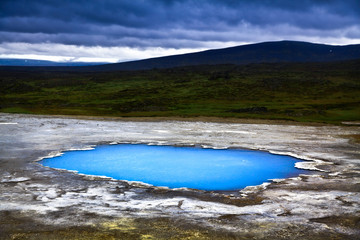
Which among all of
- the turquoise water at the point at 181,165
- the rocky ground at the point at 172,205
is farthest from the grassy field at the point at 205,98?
the rocky ground at the point at 172,205

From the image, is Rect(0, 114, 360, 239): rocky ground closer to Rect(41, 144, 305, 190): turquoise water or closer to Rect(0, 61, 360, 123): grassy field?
Rect(41, 144, 305, 190): turquoise water

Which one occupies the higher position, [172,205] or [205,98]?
[205,98]

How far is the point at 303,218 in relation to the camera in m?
10.5

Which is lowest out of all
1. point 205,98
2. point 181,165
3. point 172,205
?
point 181,165

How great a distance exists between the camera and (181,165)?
19828 mm

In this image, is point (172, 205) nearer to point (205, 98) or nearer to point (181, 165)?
point (181, 165)

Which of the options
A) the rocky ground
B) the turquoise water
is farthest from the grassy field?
the rocky ground

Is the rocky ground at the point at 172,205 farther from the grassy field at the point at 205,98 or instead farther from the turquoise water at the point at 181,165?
the grassy field at the point at 205,98

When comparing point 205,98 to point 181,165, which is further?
point 205,98

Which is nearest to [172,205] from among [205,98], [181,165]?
[181,165]

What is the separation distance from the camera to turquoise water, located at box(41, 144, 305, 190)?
54.4 ft

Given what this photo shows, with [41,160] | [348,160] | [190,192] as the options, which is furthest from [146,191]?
[348,160]

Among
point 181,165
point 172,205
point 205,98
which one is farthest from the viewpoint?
point 205,98

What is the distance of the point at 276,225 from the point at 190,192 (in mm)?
3975
